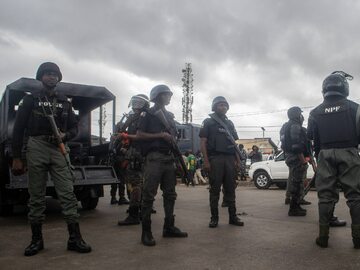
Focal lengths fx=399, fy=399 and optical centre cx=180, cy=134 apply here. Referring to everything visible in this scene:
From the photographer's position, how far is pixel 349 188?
4273 mm

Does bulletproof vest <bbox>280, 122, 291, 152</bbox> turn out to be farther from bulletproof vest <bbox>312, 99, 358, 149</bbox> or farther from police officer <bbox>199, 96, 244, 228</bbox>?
bulletproof vest <bbox>312, 99, 358, 149</bbox>

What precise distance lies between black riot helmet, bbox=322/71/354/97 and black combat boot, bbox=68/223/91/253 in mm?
3160

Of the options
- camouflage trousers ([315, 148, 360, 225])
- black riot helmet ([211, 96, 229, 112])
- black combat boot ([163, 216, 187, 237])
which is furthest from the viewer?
black riot helmet ([211, 96, 229, 112])

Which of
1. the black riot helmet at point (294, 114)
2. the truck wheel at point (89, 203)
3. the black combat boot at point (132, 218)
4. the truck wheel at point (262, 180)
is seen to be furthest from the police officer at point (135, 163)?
the truck wheel at point (262, 180)

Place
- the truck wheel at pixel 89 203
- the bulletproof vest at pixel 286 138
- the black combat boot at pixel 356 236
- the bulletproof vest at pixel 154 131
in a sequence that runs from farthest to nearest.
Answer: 1. the truck wheel at pixel 89 203
2. the bulletproof vest at pixel 286 138
3. the bulletproof vest at pixel 154 131
4. the black combat boot at pixel 356 236

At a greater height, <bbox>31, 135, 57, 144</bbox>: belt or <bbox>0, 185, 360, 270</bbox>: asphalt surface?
<bbox>31, 135, 57, 144</bbox>: belt

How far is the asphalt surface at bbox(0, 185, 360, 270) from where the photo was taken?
3.71 meters

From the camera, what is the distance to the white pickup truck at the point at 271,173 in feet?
45.2

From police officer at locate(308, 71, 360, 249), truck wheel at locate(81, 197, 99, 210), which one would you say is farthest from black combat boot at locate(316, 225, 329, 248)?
truck wheel at locate(81, 197, 99, 210)

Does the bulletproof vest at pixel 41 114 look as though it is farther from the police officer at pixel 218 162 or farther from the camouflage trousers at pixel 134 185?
the police officer at pixel 218 162

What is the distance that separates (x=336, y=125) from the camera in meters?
4.44

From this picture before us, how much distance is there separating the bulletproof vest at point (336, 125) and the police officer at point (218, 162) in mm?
1468

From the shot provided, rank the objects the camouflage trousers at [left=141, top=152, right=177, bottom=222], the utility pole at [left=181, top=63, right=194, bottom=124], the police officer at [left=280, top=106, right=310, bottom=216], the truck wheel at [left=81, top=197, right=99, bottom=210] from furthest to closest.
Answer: the utility pole at [left=181, top=63, right=194, bottom=124], the truck wheel at [left=81, top=197, right=99, bottom=210], the police officer at [left=280, top=106, right=310, bottom=216], the camouflage trousers at [left=141, top=152, right=177, bottom=222]

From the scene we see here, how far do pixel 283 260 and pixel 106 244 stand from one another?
1981 mm
